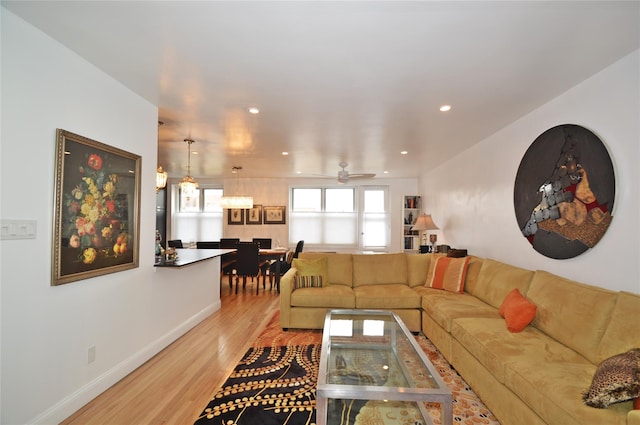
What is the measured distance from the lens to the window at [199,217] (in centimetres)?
809

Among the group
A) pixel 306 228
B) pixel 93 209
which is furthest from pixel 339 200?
pixel 93 209

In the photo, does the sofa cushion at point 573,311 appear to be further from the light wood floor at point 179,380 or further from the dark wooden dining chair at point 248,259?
the dark wooden dining chair at point 248,259

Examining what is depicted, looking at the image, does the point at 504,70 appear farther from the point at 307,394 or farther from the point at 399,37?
the point at 307,394

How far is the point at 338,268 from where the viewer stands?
439 centimetres

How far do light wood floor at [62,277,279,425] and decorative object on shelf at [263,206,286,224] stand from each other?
391cm

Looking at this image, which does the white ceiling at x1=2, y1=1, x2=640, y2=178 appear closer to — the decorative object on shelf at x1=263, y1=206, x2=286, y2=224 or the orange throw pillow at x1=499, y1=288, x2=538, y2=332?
the orange throw pillow at x1=499, y1=288, x2=538, y2=332

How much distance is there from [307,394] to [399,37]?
2.70 metres

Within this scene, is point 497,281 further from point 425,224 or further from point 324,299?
point 425,224

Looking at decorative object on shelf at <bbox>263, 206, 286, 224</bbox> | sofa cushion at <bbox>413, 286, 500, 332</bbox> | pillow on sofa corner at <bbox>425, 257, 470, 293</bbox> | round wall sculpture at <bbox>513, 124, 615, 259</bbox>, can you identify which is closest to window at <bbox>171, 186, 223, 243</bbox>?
decorative object on shelf at <bbox>263, 206, 286, 224</bbox>

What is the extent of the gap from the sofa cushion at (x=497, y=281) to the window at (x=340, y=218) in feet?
13.8

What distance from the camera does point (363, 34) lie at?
1.85m

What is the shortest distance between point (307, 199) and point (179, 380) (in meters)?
5.84

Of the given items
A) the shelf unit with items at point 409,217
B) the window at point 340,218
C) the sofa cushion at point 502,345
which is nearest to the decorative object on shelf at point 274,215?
the window at point 340,218

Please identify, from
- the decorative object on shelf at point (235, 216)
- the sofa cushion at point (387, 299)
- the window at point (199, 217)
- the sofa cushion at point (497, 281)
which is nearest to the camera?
the sofa cushion at point (497, 281)
